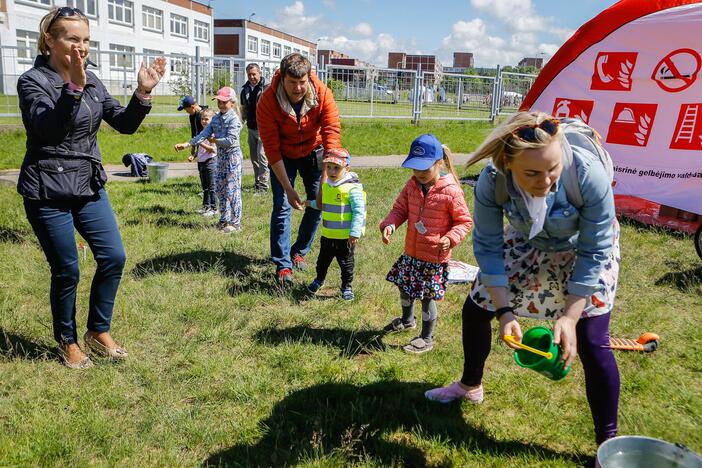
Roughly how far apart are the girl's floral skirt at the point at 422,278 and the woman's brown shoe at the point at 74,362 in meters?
2.13

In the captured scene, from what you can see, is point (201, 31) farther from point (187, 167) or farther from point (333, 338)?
point (333, 338)

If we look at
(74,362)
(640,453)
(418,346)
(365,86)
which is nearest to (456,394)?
(418,346)

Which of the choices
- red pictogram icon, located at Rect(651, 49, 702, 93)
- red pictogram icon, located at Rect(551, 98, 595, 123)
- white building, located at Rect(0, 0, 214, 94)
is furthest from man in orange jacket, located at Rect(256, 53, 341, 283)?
white building, located at Rect(0, 0, 214, 94)

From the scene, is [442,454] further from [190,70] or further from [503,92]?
[503,92]

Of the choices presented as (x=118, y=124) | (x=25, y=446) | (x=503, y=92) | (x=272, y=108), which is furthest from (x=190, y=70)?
(x=25, y=446)

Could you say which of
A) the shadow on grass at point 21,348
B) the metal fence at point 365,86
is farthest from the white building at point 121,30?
the shadow on grass at point 21,348

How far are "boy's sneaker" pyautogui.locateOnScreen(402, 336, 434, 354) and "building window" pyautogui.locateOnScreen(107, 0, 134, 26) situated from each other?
4719 cm

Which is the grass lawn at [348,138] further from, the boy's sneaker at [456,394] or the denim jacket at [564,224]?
the denim jacket at [564,224]

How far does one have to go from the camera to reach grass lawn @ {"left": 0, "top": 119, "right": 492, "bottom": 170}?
12.9 metres

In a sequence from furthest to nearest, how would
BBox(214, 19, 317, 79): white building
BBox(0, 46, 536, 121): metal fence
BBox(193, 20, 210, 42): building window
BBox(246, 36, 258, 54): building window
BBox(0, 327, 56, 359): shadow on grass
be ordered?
1. BBox(246, 36, 258, 54): building window
2. BBox(214, 19, 317, 79): white building
3. BBox(193, 20, 210, 42): building window
4. BBox(0, 46, 536, 121): metal fence
5. BBox(0, 327, 56, 359): shadow on grass

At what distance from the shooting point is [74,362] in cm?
368

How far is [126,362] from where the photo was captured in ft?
12.3

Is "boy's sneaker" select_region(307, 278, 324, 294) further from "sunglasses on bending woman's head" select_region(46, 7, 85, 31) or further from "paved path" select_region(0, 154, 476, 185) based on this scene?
"paved path" select_region(0, 154, 476, 185)

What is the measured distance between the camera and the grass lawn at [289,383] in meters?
2.91
